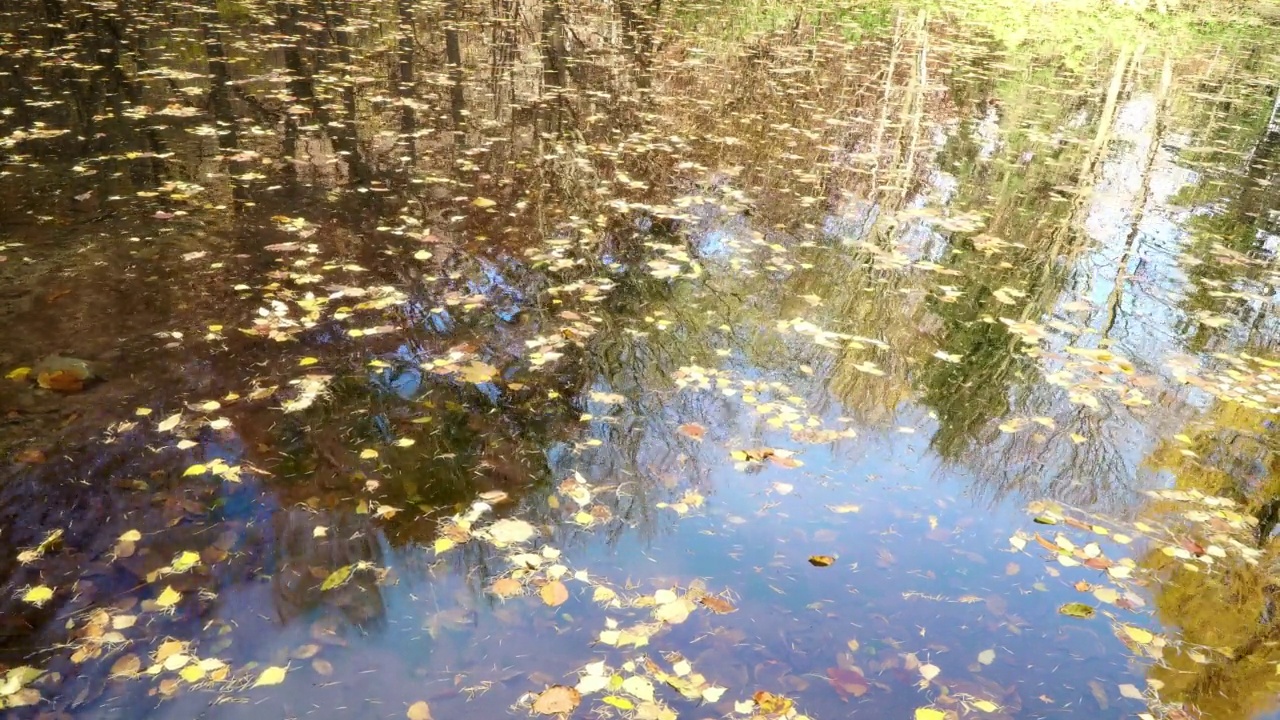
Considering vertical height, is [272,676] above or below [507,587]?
below

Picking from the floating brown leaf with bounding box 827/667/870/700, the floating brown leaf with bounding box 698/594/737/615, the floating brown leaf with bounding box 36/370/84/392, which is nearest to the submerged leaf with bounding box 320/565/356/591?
the floating brown leaf with bounding box 698/594/737/615

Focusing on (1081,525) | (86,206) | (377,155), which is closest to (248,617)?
(1081,525)

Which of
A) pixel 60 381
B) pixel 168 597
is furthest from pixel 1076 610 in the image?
pixel 60 381

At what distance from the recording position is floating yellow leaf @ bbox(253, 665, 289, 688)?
9.58 feet

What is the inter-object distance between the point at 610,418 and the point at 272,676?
7.16ft

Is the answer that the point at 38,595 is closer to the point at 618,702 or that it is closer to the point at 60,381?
the point at 60,381

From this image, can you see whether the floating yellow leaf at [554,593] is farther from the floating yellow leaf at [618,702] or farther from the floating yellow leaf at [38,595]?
the floating yellow leaf at [38,595]

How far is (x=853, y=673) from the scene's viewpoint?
122 inches

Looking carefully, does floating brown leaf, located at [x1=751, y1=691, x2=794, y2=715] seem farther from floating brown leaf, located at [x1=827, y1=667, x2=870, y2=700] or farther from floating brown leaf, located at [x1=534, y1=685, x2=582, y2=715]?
floating brown leaf, located at [x1=534, y1=685, x2=582, y2=715]

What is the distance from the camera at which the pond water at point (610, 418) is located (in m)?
3.12

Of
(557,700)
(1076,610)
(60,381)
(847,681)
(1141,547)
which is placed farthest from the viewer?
(60,381)

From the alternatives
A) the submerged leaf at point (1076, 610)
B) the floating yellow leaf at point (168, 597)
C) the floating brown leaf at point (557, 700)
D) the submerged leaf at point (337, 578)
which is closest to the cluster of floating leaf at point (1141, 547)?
the submerged leaf at point (1076, 610)

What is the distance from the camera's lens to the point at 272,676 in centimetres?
295

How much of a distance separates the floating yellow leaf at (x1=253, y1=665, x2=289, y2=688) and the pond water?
0.7 inches
